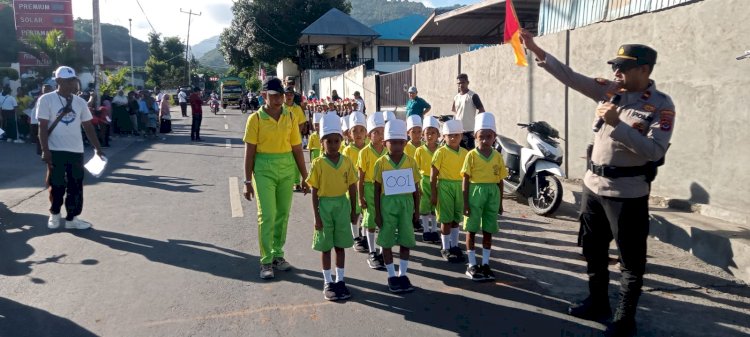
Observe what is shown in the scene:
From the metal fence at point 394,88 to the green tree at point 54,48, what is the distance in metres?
20.6

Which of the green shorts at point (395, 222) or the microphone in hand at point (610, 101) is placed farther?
the green shorts at point (395, 222)

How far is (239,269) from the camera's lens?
18.1 feet

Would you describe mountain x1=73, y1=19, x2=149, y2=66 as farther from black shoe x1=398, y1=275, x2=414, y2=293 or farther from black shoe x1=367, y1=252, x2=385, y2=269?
black shoe x1=398, y1=275, x2=414, y2=293

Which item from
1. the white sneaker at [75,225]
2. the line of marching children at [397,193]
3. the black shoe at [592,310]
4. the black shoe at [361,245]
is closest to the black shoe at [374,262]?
the line of marching children at [397,193]

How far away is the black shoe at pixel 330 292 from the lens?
4.67m

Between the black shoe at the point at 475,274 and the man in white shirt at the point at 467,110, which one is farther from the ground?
the man in white shirt at the point at 467,110

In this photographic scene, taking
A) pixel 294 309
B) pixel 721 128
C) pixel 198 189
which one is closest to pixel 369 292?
pixel 294 309

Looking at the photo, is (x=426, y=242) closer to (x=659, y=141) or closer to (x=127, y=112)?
(x=659, y=141)

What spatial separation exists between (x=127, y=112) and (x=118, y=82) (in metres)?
13.0

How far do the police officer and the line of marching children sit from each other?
1.27m

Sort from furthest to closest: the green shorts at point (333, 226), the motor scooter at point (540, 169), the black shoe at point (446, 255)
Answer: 1. the motor scooter at point (540, 169)
2. the black shoe at point (446, 255)
3. the green shorts at point (333, 226)

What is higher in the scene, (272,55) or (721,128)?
(272,55)

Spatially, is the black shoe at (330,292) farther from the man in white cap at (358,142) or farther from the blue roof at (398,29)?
the blue roof at (398,29)

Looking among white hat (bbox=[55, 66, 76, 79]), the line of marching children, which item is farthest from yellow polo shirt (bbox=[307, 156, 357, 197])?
white hat (bbox=[55, 66, 76, 79])
